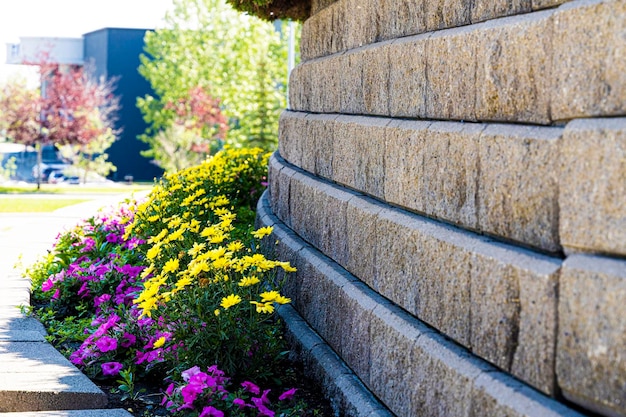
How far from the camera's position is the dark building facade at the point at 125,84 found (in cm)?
4444

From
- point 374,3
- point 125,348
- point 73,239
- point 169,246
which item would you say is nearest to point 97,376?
point 125,348

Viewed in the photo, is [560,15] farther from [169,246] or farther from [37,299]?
[37,299]

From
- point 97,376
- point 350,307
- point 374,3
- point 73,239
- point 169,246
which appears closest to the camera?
point 350,307

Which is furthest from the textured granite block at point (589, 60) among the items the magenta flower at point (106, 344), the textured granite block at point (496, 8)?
the magenta flower at point (106, 344)

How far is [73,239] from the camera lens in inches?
365

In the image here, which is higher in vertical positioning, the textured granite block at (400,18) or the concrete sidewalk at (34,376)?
the textured granite block at (400,18)

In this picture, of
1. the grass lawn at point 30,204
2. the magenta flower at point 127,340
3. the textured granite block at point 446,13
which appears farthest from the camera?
the grass lawn at point 30,204

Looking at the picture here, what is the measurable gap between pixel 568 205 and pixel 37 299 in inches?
234

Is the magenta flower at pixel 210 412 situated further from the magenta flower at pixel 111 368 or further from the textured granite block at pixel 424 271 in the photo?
the magenta flower at pixel 111 368

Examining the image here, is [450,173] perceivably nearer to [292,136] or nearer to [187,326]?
[187,326]

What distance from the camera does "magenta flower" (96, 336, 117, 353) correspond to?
540cm

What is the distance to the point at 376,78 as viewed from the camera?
4.53m

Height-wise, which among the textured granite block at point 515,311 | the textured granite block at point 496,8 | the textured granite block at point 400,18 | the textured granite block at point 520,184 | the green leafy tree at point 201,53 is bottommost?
the textured granite block at point 515,311

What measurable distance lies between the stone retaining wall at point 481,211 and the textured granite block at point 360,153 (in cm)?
2
